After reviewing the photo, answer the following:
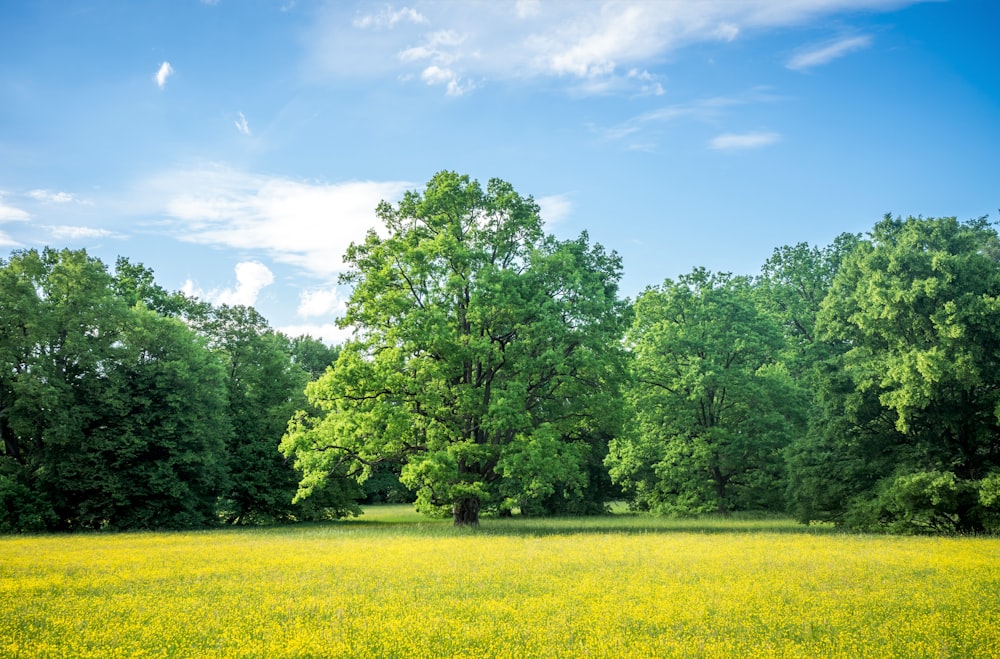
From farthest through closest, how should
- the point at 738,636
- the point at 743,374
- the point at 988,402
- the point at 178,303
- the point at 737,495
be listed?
1. the point at 178,303
2. the point at 737,495
3. the point at 743,374
4. the point at 988,402
5. the point at 738,636

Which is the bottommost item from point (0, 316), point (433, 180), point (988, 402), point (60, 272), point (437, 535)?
point (437, 535)

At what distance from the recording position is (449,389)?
38031 mm

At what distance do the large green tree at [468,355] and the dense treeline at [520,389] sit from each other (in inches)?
5.3

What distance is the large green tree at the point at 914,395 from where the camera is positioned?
32562 mm

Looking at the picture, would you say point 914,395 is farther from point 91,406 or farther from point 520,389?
point 91,406

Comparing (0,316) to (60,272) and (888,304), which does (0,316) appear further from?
(888,304)

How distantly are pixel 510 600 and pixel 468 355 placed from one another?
20782mm

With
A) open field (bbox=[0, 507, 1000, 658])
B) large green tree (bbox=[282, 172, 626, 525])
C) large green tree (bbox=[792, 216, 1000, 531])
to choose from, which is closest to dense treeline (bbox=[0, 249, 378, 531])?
large green tree (bbox=[282, 172, 626, 525])

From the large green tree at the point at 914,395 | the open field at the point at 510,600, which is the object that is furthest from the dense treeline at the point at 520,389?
the open field at the point at 510,600

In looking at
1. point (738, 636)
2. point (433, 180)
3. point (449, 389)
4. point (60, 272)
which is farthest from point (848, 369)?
point (60, 272)

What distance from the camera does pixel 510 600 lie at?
1689cm

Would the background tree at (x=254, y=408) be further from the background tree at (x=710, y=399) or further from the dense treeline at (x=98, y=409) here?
the background tree at (x=710, y=399)

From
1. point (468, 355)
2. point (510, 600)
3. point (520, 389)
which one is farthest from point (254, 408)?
point (510, 600)

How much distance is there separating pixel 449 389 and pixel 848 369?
2060 cm
